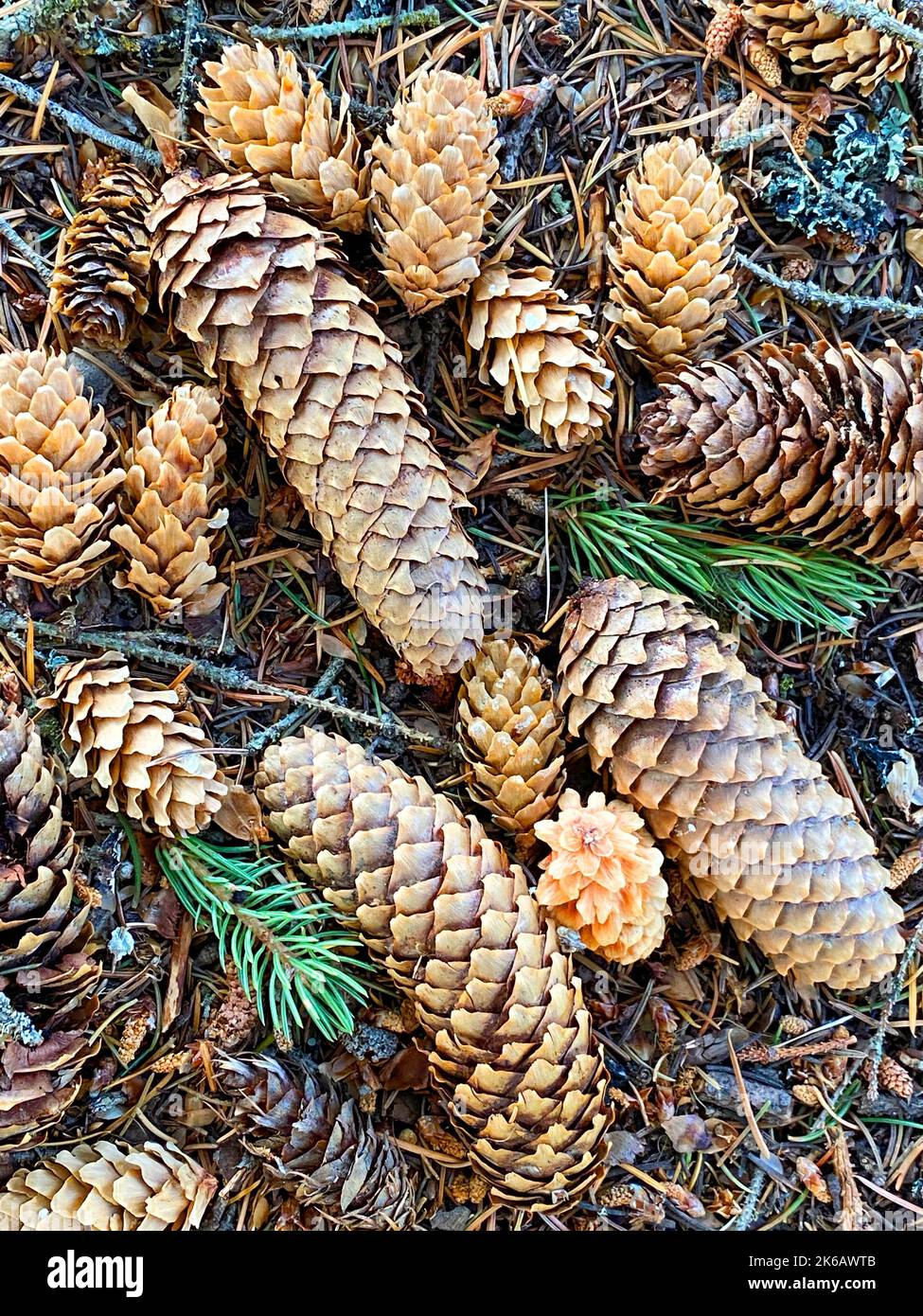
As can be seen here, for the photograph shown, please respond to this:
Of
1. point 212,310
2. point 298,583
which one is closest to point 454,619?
point 298,583

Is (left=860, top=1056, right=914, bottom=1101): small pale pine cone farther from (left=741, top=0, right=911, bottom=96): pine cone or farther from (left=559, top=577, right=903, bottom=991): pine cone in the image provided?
(left=741, top=0, right=911, bottom=96): pine cone

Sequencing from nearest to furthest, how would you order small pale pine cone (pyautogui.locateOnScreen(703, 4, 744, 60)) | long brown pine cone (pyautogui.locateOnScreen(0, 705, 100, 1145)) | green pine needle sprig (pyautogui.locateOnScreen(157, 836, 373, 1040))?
long brown pine cone (pyautogui.locateOnScreen(0, 705, 100, 1145)) → green pine needle sprig (pyautogui.locateOnScreen(157, 836, 373, 1040)) → small pale pine cone (pyautogui.locateOnScreen(703, 4, 744, 60))

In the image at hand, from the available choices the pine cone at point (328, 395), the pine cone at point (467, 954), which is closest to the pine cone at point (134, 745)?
the pine cone at point (467, 954)

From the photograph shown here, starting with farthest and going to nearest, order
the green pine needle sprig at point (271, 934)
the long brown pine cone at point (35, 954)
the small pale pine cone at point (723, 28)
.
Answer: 1. the small pale pine cone at point (723, 28)
2. the green pine needle sprig at point (271, 934)
3. the long brown pine cone at point (35, 954)

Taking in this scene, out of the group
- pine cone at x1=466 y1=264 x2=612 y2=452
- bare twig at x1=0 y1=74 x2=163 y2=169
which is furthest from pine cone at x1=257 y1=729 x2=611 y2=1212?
bare twig at x1=0 y1=74 x2=163 y2=169

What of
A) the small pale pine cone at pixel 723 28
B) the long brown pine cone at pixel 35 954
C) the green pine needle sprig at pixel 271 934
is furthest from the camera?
the small pale pine cone at pixel 723 28

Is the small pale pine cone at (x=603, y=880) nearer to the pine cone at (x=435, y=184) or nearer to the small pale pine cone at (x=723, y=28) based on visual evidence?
the pine cone at (x=435, y=184)
